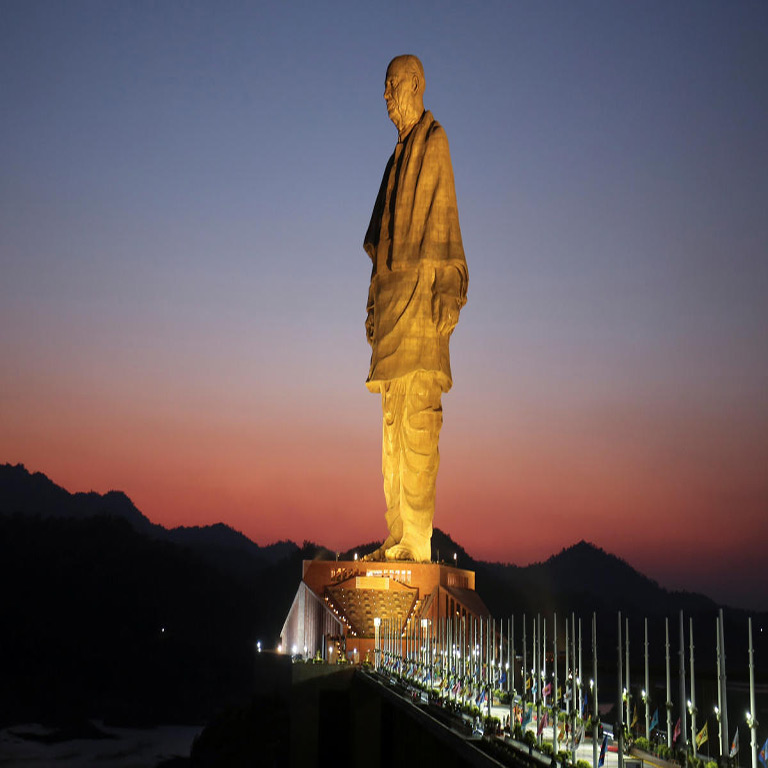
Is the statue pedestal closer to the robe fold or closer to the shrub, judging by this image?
the robe fold

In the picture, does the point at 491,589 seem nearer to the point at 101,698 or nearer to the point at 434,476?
the point at 101,698

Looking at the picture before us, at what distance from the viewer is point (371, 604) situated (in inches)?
937

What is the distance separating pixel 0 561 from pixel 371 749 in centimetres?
4867

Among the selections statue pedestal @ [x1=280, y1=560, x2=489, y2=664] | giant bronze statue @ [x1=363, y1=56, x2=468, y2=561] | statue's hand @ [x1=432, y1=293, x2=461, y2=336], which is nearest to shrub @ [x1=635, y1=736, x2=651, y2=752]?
statue pedestal @ [x1=280, y1=560, x2=489, y2=664]

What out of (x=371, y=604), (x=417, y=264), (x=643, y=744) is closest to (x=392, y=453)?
(x=371, y=604)

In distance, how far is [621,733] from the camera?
10.9 meters

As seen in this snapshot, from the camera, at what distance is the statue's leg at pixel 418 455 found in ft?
83.0

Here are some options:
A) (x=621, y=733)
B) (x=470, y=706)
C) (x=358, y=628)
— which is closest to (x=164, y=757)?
(x=358, y=628)

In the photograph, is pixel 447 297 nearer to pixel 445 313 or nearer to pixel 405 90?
pixel 445 313

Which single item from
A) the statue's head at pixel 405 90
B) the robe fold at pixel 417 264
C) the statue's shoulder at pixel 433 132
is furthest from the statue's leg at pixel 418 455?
the statue's head at pixel 405 90

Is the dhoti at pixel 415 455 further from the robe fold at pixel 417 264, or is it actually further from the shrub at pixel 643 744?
the shrub at pixel 643 744

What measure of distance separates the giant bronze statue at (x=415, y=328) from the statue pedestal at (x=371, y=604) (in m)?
0.77

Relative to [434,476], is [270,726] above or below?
below

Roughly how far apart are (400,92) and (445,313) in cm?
601
